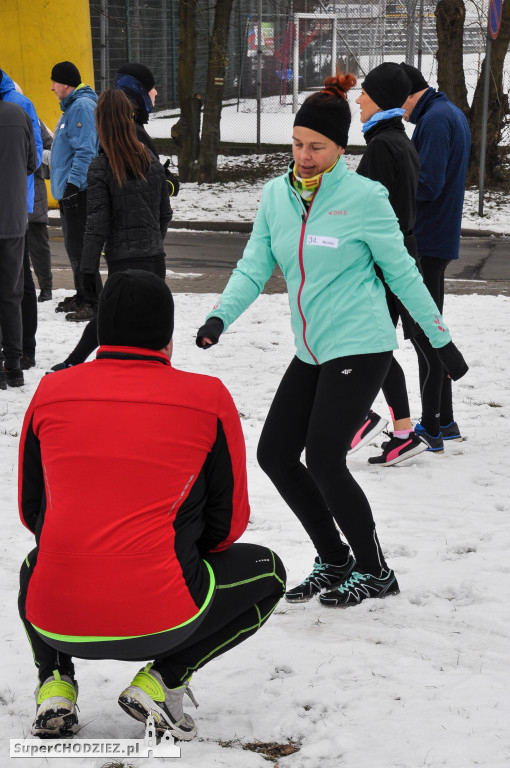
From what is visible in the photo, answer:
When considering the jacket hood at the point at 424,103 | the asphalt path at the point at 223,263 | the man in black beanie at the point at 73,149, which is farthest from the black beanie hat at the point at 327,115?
the asphalt path at the point at 223,263

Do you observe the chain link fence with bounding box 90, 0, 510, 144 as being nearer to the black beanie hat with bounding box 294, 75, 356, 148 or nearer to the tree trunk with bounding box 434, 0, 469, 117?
the tree trunk with bounding box 434, 0, 469, 117

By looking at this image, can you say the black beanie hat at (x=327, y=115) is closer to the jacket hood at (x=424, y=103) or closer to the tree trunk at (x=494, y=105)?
the jacket hood at (x=424, y=103)

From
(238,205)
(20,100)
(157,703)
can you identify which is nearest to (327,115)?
(157,703)

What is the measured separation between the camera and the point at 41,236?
350 inches

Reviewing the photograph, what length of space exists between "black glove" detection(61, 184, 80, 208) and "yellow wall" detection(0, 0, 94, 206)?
7.54 meters

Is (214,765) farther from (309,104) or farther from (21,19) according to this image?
(21,19)

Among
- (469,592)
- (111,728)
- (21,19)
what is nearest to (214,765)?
(111,728)

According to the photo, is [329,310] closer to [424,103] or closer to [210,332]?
[210,332]

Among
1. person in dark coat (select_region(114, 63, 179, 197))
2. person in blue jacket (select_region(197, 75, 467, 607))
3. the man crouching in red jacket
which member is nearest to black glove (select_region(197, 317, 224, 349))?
person in blue jacket (select_region(197, 75, 467, 607))

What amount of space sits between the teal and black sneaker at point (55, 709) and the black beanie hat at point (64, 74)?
19.4 ft

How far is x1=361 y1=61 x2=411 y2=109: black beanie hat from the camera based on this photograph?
14.4 feet

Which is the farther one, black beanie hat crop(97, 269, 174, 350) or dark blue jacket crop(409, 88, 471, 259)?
dark blue jacket crop(409, 88, 471, 259)

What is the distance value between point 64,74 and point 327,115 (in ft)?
15.6

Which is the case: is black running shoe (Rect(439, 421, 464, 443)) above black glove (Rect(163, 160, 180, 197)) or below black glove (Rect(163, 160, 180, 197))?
below
